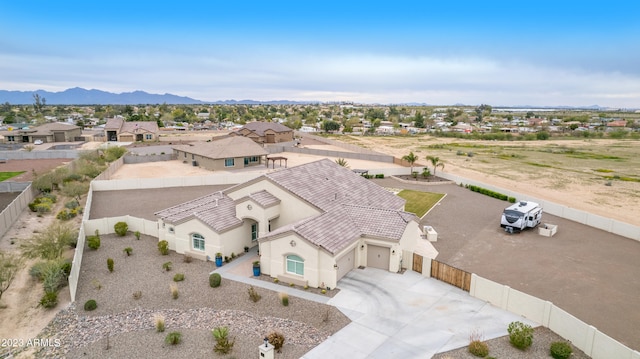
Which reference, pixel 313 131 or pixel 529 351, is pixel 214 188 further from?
pixel 313 131

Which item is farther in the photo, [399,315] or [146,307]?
[146,307]

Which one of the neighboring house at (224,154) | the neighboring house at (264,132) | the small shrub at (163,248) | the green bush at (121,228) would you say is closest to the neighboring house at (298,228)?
the small shrub at (163,248)

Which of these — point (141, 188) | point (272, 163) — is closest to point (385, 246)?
point (141, 188)

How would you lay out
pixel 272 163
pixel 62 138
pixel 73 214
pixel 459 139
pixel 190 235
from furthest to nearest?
1. pixel 459 139
2. pixel 62 138
3. pixel 272 163
4. pixel 73 214
5. pixel 190 235

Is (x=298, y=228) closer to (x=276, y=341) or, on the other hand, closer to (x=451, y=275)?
(x=276, y=341)

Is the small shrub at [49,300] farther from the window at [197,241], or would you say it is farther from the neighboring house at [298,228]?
the window at [197,241]

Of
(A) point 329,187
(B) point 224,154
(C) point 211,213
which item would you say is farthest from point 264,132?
(C) point 211,213
